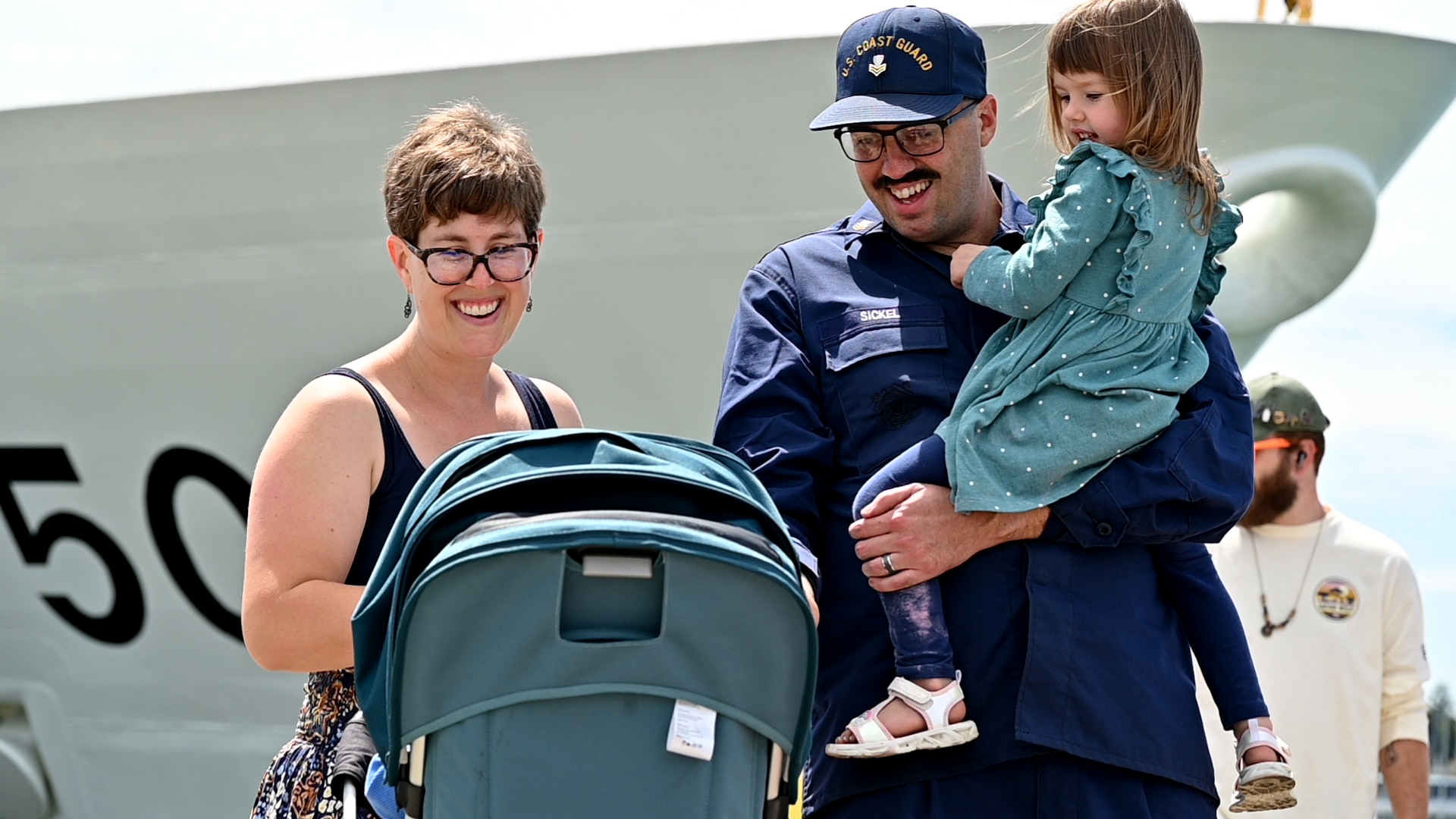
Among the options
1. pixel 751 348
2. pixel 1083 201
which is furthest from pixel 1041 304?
pixel 751 348

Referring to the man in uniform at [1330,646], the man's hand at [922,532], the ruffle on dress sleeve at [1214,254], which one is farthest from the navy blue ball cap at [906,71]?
the man in uniform at [1330,646]

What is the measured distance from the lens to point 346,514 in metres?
2.18

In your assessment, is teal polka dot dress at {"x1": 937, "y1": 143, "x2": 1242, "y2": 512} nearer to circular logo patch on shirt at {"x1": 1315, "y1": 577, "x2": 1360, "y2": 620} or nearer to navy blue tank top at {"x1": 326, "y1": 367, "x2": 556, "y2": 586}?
navy blue tank top at {"x1": 326, "y1": 367, "x2": 556, "y2": 586}

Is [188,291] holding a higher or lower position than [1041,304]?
higher

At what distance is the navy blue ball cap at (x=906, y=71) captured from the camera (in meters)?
2.27

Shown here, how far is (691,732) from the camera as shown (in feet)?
5.38

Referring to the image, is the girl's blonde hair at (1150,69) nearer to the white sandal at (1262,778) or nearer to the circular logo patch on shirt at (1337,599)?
the white sandal at (1262,778)

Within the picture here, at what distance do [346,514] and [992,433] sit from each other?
3.07 ft

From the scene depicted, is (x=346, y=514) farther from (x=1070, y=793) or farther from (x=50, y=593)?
(x=50, y=593)

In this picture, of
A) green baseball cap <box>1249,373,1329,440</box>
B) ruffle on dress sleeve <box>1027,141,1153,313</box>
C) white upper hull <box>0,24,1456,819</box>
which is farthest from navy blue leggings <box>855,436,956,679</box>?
white upper hull <box>0,24,1456,819</box>

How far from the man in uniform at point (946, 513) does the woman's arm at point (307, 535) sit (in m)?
0.55

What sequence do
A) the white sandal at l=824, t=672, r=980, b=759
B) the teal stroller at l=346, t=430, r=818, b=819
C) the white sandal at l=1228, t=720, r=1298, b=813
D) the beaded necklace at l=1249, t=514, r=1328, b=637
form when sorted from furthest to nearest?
the beaded necklace at l=1249, t=514, r=1328, b=637 < the white sandal at l=1228, t=720, r=1298, b=813 < the white sandal at l=824, t=672, r=980, b=759 < the teal stroller at l=346, t=430, r=818, b=819

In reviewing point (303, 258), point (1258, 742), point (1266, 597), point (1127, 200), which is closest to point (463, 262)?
point (1127, 200)

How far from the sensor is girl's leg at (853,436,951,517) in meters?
2.20
